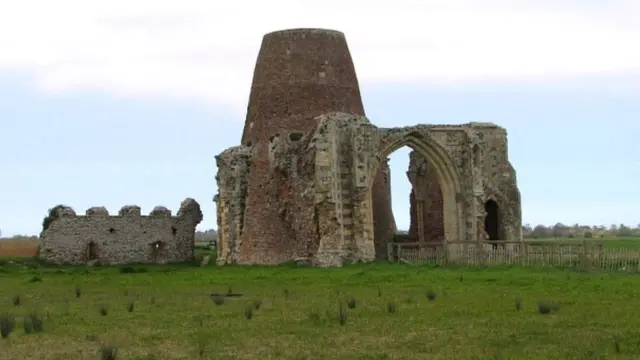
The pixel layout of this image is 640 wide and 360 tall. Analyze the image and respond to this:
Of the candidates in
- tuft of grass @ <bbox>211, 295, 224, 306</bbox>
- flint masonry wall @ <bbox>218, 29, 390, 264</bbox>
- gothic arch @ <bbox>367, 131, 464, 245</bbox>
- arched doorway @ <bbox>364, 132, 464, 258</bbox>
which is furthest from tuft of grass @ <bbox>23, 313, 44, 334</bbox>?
gothic arch @ <bbox>367, 131, 464, 245</bbox>

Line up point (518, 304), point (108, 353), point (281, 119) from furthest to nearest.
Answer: point (281, 119), point (518, 304), point (108, 353)

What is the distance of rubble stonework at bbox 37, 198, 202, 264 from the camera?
1698 inches

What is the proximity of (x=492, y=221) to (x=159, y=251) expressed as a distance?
1344 cm

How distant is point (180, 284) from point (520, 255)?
28.8ft

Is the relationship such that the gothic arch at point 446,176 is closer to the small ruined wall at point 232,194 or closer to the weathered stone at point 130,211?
the small ruined wall at point 232,194

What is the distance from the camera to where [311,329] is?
15031 millimetres

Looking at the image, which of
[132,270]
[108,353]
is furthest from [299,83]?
[108,353]

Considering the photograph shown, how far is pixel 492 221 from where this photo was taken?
40125 mm

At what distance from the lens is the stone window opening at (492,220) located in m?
39.6

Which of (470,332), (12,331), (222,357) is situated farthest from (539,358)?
(12,331)

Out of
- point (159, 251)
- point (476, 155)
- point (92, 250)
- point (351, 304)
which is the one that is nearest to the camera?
point (351, 304)

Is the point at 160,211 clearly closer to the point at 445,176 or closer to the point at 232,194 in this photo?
the point at 232,194

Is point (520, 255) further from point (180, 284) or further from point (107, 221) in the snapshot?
point (107, 221)

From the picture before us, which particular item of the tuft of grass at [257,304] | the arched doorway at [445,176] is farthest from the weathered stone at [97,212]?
the tuft of grass at [257,304]
